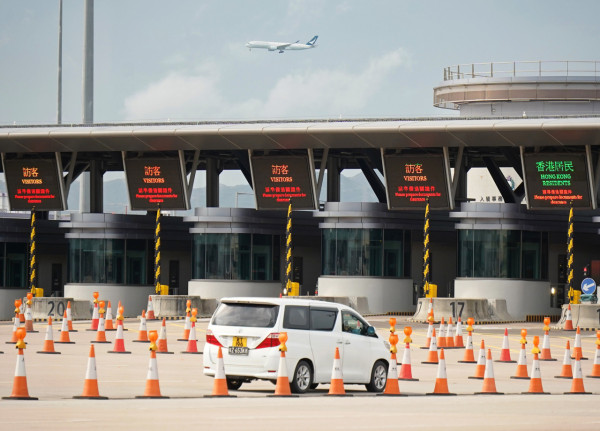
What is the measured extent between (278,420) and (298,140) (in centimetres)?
3736

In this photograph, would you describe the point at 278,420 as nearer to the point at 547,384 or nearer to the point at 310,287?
the point at 547,384

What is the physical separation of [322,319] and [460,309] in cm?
2582

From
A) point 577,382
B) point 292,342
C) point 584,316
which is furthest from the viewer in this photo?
point 584,316

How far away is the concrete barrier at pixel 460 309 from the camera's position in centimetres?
4688

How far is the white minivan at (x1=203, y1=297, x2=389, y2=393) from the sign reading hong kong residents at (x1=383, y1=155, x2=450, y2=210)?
97.7ft

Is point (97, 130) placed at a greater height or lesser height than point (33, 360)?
greater

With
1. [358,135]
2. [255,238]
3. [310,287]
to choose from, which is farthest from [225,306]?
[310,287]

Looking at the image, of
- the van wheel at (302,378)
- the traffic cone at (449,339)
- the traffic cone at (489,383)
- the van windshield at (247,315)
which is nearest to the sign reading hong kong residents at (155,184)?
the traffic cone at (449,339)

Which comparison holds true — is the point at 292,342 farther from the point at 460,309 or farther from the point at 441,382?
the point at 460,309

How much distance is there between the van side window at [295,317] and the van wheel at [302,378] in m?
0.60

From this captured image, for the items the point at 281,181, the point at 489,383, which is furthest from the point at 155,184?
the point at 489,383

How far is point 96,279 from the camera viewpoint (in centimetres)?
5662

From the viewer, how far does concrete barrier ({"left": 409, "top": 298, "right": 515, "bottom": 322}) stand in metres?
46.9

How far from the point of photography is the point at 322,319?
2188 centimetres
